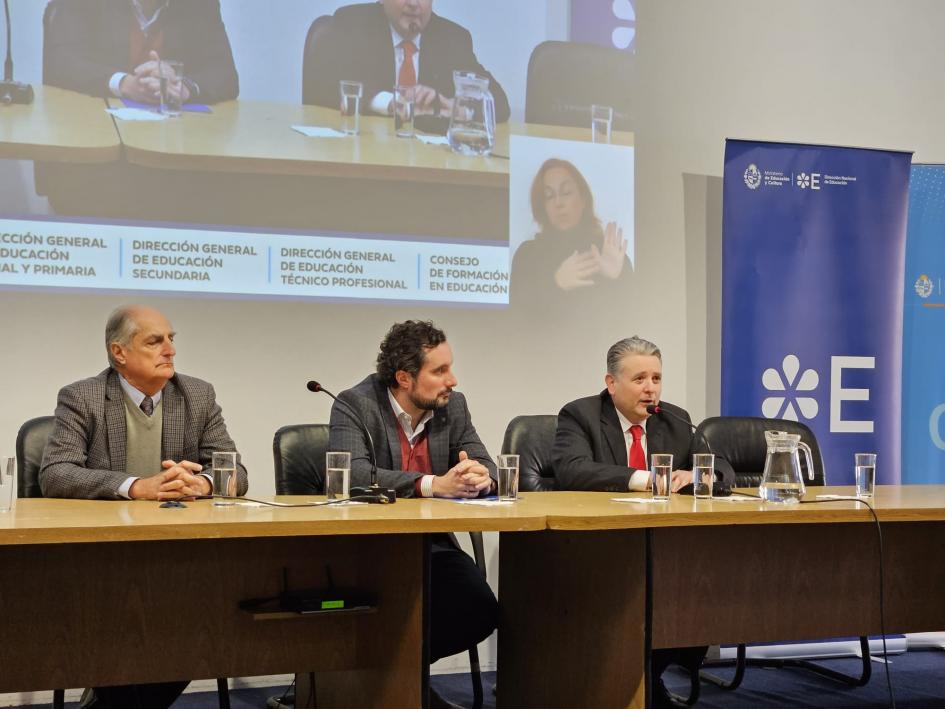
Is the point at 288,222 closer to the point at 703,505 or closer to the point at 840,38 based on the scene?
the point at 703,505

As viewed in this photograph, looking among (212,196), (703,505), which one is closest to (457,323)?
(212,196)

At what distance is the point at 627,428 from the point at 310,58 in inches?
75.9

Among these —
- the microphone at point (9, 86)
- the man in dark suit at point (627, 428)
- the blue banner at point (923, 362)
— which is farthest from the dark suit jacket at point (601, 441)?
the microphone at point (9, 86)

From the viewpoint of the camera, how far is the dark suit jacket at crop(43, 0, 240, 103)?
3824mm

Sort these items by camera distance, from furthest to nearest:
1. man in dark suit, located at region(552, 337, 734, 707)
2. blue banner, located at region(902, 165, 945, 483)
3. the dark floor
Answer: blue banner, located at region(902, 165, 945, 483)
the dark floor
man in dark suit, located at region(552, 337, 734, 707)

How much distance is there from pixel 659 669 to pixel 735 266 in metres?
1.94

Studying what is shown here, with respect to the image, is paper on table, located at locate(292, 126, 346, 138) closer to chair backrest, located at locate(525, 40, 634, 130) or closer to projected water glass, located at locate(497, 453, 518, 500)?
chair backrest, located at locate(525, 40, 634, 130)

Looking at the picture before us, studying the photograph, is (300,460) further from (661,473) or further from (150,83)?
(150,83)

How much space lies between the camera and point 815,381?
4.55m

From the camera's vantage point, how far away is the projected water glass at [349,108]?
4195mm

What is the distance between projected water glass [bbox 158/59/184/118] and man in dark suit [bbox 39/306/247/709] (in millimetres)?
1282

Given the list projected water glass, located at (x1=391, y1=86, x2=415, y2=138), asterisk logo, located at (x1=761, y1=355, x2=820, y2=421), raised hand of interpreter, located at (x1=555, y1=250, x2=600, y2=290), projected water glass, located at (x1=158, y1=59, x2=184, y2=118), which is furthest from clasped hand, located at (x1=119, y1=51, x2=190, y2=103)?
asterisk logo, located at (x1=761, y1=355, x2=820, y2=421)

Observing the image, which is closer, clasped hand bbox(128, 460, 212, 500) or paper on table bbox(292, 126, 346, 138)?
clasped hand bbox(128, 460, 212, 500)

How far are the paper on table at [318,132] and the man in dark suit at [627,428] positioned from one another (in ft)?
4.88
